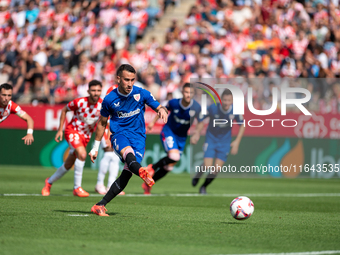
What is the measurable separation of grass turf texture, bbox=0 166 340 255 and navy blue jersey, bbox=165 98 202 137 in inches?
69.6

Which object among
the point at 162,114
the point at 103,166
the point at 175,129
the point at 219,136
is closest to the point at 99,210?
the point at 162,114

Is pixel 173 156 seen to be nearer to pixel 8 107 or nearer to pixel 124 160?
pixel 8 107

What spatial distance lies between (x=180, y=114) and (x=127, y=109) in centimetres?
439

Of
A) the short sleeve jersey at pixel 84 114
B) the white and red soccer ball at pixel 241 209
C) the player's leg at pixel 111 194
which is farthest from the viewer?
the short sleeve jersey at pixel 84 114

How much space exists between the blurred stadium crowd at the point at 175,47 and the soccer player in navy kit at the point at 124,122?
29.1ft

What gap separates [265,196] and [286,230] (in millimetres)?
5308

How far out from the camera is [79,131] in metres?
11.4

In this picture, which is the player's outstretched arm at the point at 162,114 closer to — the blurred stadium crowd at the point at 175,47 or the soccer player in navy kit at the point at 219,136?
the soccer player in navy kit at the point at 219,136

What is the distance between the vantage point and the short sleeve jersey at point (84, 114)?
11.1 m

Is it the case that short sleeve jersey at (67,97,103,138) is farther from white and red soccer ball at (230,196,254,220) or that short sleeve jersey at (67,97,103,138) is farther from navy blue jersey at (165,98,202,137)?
white and red soccer ball at (230,196,254,220)

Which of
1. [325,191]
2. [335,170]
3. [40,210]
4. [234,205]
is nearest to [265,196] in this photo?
[325,191]

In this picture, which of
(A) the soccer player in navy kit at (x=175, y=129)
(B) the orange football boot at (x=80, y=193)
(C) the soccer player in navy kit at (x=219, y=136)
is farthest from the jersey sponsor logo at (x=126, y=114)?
(C) the soccer player in navy kit at (x=219, y=136)

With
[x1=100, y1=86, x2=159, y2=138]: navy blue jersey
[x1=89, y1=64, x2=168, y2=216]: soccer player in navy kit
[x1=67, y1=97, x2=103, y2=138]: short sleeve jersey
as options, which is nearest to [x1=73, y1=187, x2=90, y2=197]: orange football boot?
[x1=67, y1=97, x2=103, y2=138]: short sleeve jersey

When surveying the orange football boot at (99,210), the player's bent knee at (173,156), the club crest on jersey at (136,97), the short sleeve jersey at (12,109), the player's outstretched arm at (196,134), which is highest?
the club crest on jersey at (136,97)
